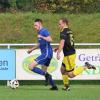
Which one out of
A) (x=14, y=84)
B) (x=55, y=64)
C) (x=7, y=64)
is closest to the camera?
(x=14, y=84)

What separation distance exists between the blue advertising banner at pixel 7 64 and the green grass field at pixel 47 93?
0.52m

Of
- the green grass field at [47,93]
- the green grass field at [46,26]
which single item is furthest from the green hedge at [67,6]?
the green grass field at [47,93]

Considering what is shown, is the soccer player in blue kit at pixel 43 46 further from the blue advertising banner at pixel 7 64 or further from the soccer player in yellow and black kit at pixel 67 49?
the blue advertising banner at pixel 7 64

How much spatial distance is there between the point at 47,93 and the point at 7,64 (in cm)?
307

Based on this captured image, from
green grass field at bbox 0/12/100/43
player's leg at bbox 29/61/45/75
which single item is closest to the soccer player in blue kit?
player's leg at bbox 29/61/45/75

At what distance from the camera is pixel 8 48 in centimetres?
1888

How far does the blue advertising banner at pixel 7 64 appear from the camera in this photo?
18.5 m

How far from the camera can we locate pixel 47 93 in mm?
15805

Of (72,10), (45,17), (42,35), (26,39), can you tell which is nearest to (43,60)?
(42,35)

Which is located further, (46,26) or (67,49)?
(46,26)

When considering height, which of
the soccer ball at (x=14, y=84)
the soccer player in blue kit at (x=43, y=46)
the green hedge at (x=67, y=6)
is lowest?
the green hedge at (x=67, y=6)

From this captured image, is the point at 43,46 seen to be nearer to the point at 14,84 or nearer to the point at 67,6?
the point at 14,84

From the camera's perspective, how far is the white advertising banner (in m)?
18.6

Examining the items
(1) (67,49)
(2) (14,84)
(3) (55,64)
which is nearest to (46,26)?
(3) (55,64)
